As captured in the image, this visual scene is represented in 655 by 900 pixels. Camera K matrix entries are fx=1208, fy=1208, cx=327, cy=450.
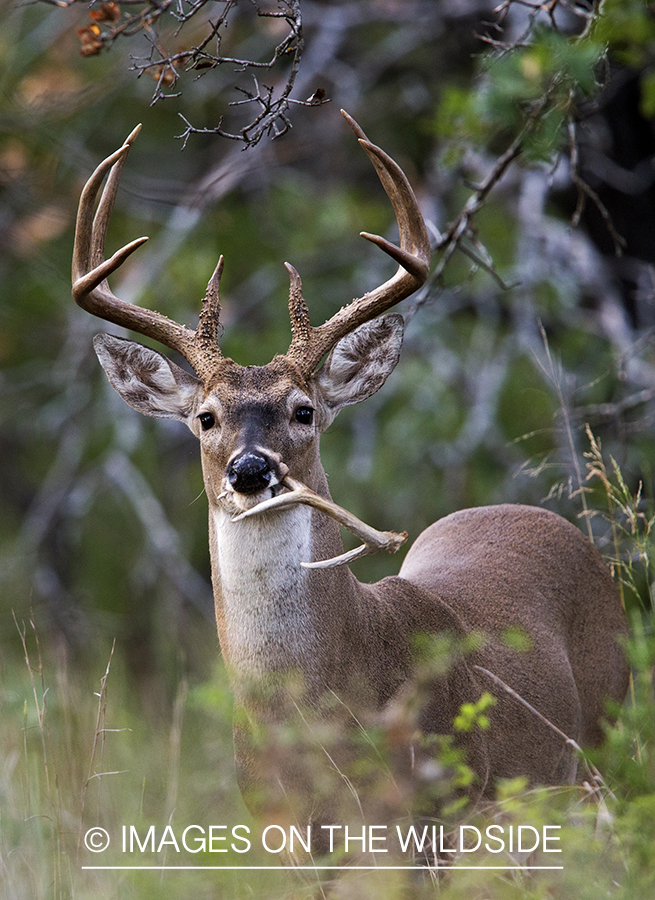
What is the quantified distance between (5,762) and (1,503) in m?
7.66

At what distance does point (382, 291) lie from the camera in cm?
436

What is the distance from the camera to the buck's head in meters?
3.93

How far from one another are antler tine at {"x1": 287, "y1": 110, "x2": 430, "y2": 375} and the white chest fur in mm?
A: 696

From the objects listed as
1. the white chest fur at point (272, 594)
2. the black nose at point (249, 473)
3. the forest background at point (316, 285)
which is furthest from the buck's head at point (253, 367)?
the forest background at point (316, 285)

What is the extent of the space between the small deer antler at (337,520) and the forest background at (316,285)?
5.64 ft

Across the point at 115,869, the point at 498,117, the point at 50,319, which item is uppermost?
the point at 498,117

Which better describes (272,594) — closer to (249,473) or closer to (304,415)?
(249,473)

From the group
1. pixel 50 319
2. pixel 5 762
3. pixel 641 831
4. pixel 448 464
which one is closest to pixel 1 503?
pixel 50 319

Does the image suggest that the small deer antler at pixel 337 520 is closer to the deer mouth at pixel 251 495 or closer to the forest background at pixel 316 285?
the deer mouth at pixel 251 495

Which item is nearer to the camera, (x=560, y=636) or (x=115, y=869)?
(x=115, y=869)

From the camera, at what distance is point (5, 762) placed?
14.5 ft

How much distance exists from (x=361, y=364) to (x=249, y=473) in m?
1.03

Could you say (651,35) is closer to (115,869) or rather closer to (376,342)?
(376,342)

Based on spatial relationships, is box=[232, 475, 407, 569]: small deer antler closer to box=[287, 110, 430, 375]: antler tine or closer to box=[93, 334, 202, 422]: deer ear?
box=[287, 110, 430, 375]: antler tine
